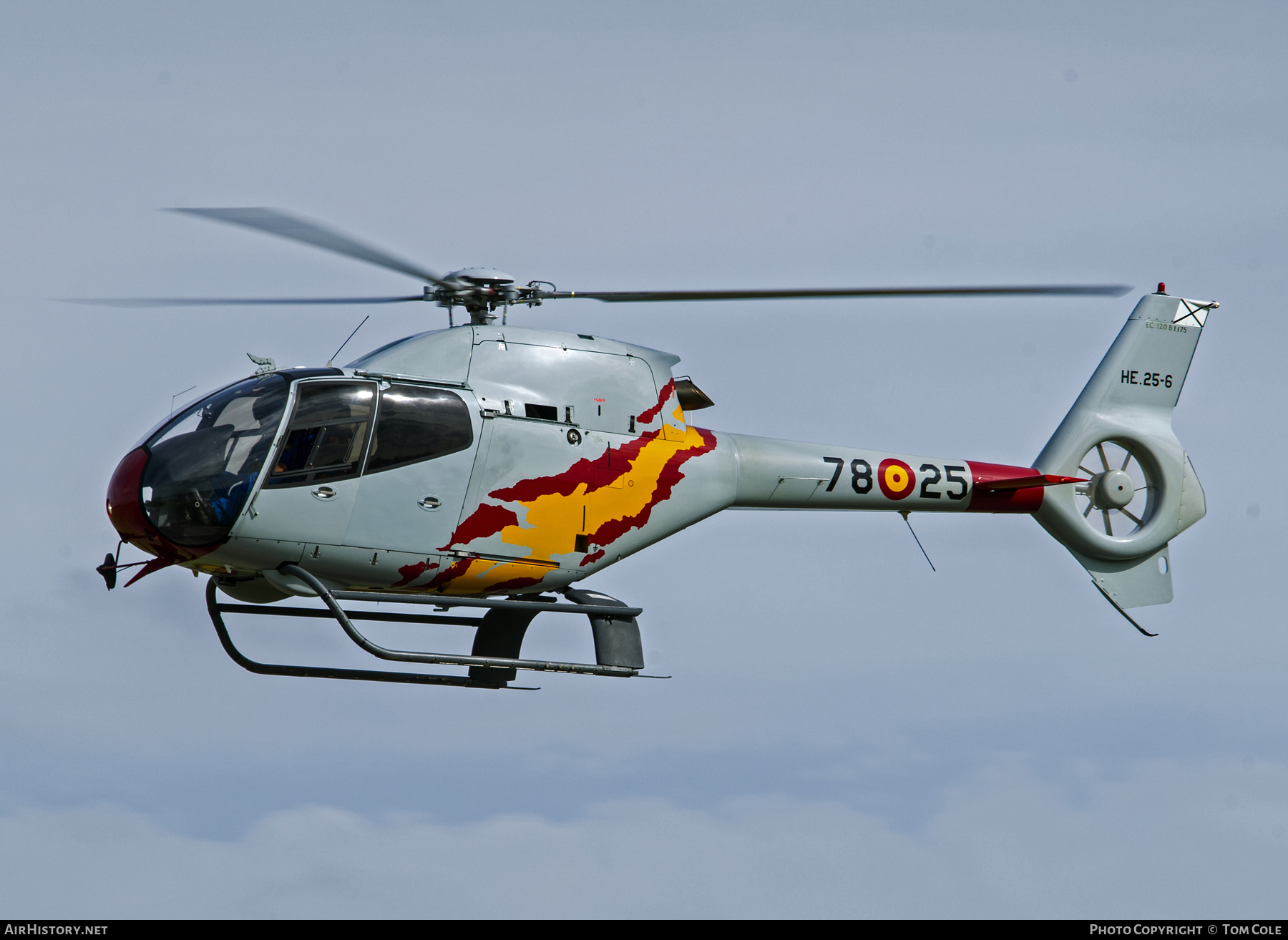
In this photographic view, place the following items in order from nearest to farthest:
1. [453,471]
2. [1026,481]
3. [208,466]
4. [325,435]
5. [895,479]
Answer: [208,466], [325,435], [453,471], [895,479], [1026,481]

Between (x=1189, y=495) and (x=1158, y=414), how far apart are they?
119cm

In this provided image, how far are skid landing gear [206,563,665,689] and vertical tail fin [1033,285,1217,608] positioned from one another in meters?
6.86

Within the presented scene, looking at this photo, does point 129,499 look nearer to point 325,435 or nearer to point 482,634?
point 325,435

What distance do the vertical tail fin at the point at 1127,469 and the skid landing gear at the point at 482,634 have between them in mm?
6861

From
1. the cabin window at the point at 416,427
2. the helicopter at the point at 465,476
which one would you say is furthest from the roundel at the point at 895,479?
the cabin window at the point at 416,427

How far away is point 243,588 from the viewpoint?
51.1 ft

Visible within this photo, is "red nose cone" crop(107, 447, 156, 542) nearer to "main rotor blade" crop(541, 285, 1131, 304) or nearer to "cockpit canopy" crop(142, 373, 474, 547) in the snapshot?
"cockpit canopy" crop(142, 373, 474, 547)

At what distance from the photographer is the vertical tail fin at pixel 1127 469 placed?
68.0 ft

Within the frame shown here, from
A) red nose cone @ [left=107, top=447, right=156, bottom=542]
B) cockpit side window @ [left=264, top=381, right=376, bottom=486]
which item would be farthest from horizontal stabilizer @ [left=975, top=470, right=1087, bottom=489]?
red nose cone @ [left=107, top=447, right=156, bottom=542]

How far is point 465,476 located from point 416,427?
697 millimetres

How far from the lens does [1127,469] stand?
2112cm

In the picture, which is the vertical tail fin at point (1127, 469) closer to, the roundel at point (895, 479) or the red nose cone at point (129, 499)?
the roundel at point (895, 479)

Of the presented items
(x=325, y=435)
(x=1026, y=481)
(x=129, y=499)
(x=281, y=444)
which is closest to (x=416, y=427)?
(x=325, y=435)

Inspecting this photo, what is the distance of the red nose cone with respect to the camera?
14.3m
